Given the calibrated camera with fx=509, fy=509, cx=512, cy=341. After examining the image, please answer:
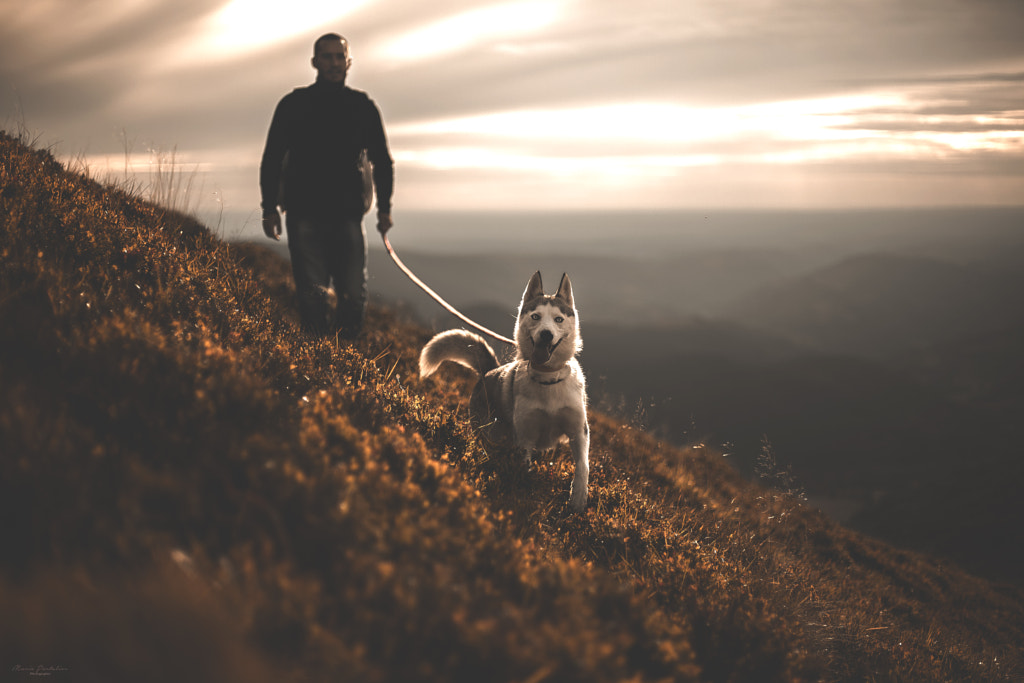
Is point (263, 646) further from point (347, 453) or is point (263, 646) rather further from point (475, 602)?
A: point (347, 453)

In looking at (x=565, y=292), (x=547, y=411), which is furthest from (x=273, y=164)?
(x=547, y=411)

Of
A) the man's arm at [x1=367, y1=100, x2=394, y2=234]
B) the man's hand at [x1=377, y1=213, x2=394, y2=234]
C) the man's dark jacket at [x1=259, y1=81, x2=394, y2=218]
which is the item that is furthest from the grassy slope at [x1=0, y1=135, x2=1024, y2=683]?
the man's arm at [x1=367, y1=100, x2=394, y2=234]

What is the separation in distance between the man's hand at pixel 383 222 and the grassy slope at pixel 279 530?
2.26 meters

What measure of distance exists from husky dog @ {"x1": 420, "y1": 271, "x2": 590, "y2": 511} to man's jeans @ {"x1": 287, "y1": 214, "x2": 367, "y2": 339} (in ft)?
8.10

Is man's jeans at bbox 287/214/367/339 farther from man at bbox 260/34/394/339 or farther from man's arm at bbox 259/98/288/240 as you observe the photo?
man's arm at bbox 259/98/288/240

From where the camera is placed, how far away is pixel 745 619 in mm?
3475

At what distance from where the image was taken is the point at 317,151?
6.54 meters

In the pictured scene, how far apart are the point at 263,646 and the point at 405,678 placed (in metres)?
0.56

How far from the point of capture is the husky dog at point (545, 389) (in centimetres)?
519

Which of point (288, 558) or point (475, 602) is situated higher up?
point (288, 558)

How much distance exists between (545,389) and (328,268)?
361 centimetres

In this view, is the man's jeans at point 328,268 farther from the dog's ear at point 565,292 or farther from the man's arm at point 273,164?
the dog's ear at point 565,292

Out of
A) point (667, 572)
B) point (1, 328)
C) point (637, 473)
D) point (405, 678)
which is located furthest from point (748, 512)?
point (1, 328)

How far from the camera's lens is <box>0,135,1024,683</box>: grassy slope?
1.90 meters
